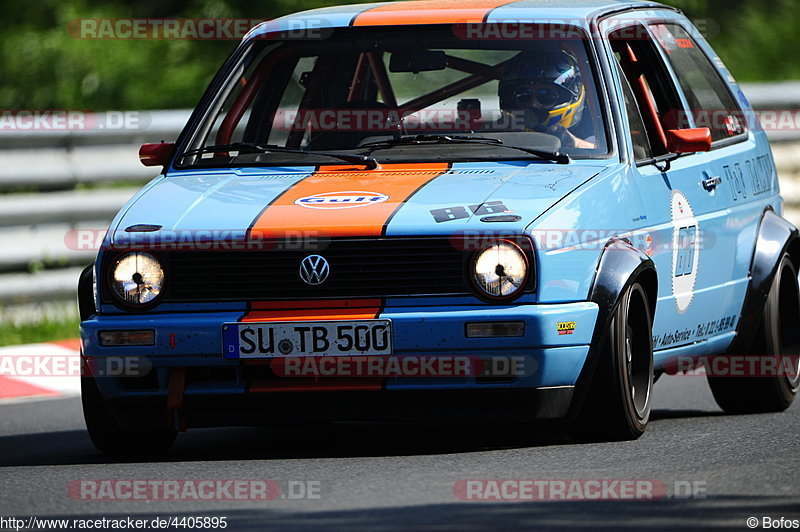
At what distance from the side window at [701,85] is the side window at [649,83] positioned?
0.13 m

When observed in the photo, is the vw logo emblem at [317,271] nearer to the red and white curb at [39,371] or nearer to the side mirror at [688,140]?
the side mirror at [688,140]

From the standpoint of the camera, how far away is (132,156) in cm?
1183

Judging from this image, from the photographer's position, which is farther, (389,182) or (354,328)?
(389,182)

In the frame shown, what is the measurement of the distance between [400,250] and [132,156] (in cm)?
599

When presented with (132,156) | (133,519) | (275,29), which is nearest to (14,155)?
(132,156)

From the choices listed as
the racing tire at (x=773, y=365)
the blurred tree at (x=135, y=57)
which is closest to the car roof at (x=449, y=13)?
the racing tire at (x=773, y=365)

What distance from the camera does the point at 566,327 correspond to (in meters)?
6.17

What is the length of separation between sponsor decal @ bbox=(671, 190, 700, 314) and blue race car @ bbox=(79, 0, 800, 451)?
16mm

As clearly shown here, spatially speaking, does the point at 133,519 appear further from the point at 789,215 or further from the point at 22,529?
the point at 789,215

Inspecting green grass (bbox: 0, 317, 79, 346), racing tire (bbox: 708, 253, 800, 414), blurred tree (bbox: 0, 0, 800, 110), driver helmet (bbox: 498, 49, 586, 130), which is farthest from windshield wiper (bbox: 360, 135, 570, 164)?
blurred tree (bbox: 0, 0, 800, 110)

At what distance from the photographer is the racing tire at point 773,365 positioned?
8.02m

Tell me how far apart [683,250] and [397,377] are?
1.65 metres

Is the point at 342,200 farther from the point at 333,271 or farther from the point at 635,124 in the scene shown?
the point at 635,124

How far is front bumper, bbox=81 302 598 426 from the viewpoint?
20.0ft
